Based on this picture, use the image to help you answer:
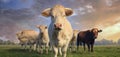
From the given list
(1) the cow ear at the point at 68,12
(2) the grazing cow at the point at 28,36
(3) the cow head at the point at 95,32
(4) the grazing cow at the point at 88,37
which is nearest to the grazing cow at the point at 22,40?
(2) the grazing cow at the point at 28,36

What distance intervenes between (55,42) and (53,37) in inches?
9.2

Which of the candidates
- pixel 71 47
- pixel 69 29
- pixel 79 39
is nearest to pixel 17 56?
pixel 69 29

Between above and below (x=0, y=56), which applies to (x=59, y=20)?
above

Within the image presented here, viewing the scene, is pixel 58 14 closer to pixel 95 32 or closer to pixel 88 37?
pixel 95 32

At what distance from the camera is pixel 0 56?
1808cm

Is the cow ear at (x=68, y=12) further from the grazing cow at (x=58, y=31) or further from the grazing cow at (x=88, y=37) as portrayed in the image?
the grazing cow at (x=88, y=37)

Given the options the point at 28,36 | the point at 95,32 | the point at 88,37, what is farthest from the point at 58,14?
the point at 28,36

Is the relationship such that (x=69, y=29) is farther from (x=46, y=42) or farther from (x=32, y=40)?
(x=32, y=40)

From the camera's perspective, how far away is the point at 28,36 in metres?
31.9

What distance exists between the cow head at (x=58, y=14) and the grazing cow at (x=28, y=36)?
16454mm

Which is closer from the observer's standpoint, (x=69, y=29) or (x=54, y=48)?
(x=54, y=48)

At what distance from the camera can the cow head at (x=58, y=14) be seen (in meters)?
12.6

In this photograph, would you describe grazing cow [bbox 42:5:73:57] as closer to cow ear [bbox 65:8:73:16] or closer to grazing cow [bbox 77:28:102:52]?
cow ear [bbox 65:8:73:16]

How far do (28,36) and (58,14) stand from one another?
19032 mm
